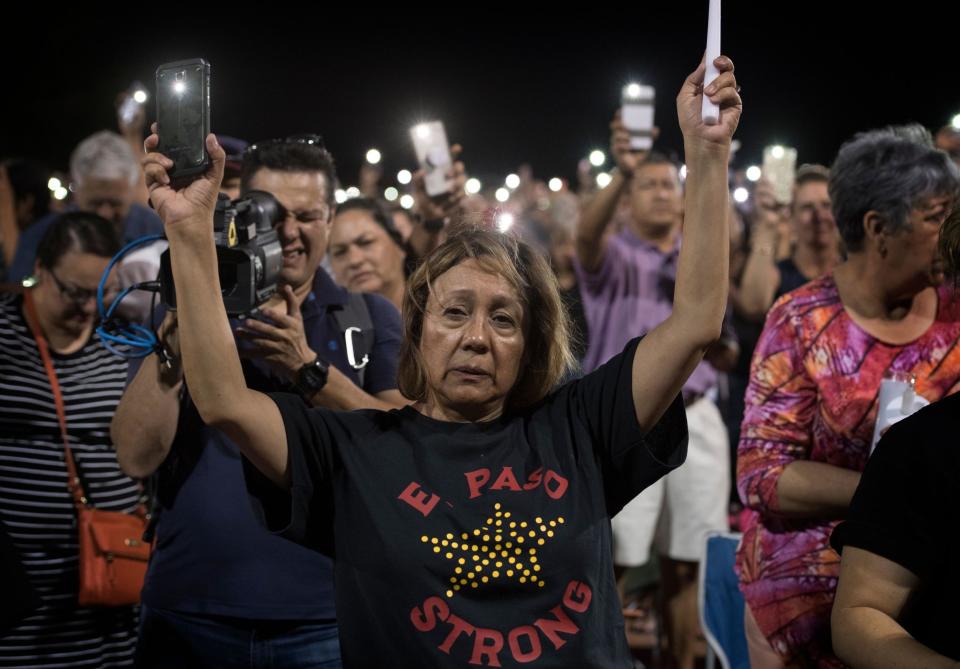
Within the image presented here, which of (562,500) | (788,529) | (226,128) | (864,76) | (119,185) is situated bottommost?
(788,529)

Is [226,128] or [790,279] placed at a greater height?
[226,128]

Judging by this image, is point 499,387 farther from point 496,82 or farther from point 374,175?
point 496,82

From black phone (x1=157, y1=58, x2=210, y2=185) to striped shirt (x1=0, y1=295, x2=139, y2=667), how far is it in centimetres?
156

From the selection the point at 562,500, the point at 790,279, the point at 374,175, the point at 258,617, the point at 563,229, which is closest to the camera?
the point at 562,500

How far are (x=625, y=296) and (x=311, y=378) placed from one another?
117 inches

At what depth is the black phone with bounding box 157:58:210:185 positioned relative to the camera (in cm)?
187

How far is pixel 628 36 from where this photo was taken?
13.3 m

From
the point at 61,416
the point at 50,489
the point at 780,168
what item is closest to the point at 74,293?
the point at 61,416

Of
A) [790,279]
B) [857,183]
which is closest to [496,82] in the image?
[790,279]

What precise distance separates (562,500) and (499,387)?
0.26 meters

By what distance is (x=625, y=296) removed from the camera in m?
5.12

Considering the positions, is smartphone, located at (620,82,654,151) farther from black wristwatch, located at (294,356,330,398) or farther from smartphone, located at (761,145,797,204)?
black wristwatch, located at (294,356,330,398)

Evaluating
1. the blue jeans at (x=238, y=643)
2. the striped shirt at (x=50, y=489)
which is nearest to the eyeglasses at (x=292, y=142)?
the striped shirt at (x=50, y=489)

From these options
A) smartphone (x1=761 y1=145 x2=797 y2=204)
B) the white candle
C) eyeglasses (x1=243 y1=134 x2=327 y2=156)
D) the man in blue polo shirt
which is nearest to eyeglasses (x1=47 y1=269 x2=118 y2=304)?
eyeglasses (x1=243 y1=134 x2=327 y2=156)
